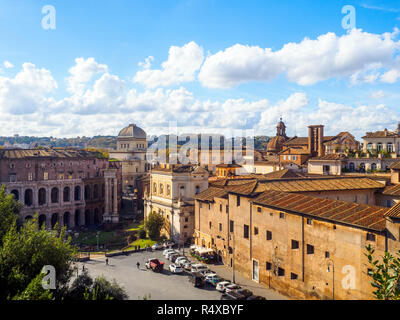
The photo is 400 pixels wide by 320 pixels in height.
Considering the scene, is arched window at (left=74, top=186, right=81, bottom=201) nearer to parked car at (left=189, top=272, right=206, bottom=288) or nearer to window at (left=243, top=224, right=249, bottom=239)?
parked car at (left=189, top=272, right=206, bottom=288)

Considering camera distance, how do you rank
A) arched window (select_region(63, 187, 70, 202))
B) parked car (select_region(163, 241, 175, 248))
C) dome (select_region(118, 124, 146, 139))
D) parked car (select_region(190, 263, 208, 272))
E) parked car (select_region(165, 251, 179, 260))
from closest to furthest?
parked car (select_region(190, 263, 208, 272)), parked car (select_region(165, 251, 179, 260)), parked car (select_region(163, 241, 175, 248)), arched window (select_region(63, 187, 70, 202)), dome (select_region(118, 124, 146, 139))

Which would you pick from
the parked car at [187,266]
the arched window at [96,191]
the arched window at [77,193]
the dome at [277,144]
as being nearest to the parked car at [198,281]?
the parked car at [187,266]

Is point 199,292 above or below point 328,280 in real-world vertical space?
below

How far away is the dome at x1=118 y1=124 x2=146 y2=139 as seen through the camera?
9875cm

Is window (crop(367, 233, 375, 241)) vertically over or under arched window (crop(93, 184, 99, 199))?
over

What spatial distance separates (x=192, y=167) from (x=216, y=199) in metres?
13.4

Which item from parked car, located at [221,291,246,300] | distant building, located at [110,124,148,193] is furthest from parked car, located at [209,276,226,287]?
distant building, located at [110,124,148,193]

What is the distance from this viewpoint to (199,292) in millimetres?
32781

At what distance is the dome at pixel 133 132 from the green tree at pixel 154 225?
48.9m

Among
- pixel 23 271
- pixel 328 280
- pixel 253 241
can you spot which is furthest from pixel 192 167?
pixel 23 271

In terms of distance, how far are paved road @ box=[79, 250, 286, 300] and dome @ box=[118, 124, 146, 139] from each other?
187ft

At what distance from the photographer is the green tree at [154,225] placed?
52656 mm

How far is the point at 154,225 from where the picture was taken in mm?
52781

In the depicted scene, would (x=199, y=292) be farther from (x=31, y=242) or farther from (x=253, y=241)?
(x=31, y=242)
